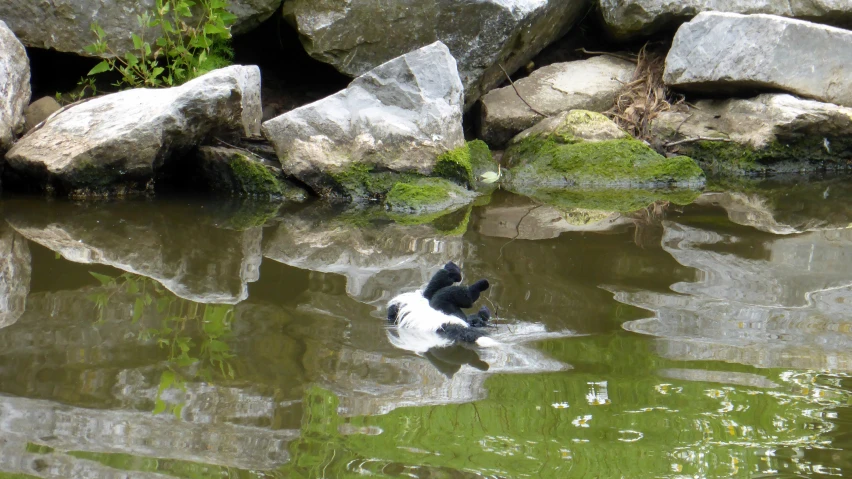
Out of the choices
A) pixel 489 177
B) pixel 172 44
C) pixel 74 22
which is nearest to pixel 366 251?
pixel 489 177

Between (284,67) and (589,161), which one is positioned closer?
(589,161)

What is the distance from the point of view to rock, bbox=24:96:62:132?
726cm

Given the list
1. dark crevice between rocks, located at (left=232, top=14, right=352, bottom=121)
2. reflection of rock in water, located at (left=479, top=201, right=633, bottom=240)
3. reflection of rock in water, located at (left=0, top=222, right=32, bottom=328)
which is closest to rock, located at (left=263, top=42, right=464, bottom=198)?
reflection of rock in water, located at (left=479, top=201, right=633, bottom=240)

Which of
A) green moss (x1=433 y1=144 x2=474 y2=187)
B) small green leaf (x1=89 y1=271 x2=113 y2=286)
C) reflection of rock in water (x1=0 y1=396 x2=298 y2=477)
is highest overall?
green moss (x1=433 y1=144 x2=474 y2=187)

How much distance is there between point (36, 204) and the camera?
6117 millimetres

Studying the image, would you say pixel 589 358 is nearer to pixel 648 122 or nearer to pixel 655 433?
pixel 655 433

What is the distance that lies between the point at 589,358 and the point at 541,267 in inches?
55.3

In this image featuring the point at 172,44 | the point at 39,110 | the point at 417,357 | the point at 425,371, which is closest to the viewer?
the point at 425,371

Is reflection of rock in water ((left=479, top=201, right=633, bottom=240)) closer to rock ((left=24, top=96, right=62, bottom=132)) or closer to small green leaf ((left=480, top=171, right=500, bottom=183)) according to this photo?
small green leaf ((left=480, top=171, right=500, bottom=183))

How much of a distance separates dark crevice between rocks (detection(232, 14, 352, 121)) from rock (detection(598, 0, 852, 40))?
9.60 ft

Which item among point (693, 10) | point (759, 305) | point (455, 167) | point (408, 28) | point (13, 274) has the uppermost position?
point (693, 10)

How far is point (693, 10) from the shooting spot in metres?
8.82

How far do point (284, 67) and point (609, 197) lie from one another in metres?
4.04

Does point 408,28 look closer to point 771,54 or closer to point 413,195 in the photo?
point 413,195
